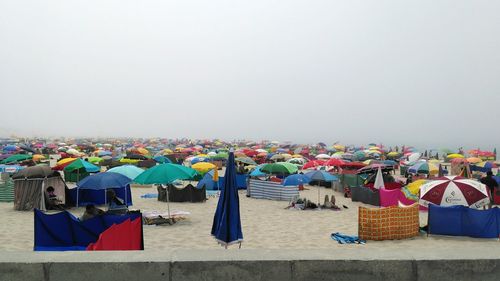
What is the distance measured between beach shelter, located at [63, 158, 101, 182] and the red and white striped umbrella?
12.6 metres

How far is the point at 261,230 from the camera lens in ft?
36.2

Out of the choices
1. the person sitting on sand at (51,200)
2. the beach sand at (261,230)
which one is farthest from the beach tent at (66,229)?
the person sitting on sand at (51,200)

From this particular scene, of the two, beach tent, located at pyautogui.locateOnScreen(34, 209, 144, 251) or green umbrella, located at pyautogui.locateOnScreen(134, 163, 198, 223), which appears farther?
green umbrella, located at pyautogui.locateOnScreen(134, 163, 198, 223)

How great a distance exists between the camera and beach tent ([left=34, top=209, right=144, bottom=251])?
7035 mm

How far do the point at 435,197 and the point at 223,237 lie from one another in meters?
6.19

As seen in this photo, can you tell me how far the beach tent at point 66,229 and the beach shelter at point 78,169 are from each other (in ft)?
32.2

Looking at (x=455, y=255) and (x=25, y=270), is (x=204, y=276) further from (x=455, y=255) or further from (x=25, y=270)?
(x=455, y=255)

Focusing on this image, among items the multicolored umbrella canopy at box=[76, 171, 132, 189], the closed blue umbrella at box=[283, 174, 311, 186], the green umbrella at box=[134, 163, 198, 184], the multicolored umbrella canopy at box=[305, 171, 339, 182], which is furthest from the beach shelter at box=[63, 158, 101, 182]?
the multicolored umbrella canopy at box=[305, 171, 339, 182]

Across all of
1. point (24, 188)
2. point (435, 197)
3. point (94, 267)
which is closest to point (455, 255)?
point (94, 267)

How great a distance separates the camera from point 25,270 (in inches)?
110

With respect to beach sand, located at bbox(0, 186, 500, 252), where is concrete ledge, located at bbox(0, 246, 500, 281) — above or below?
above

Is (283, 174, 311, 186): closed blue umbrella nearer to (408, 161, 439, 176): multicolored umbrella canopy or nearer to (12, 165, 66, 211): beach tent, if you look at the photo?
(12, 165, 66, 211): beach tent

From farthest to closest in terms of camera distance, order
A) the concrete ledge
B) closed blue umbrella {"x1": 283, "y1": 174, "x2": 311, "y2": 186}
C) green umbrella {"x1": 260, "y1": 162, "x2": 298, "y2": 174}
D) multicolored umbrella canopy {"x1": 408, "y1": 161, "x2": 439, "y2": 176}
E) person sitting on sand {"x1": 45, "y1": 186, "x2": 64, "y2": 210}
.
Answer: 1. multicolored umbrella canopy {"x1": 408, "y1": 161, "x2": 439, "y2": 176}
2. green umbrella {"x1": 260, "y1": 162, "x2": 298, "y2": 174}
3. closed blue umbrella {"x1": 283, "y1": 174, "x2": 311, "y2": 186}
4. person sitting on sand {"x1": 45, "y1": 186, "x2": 64, "y2": 210}
5. the concrete ledge

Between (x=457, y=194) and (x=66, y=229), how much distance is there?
878cm
